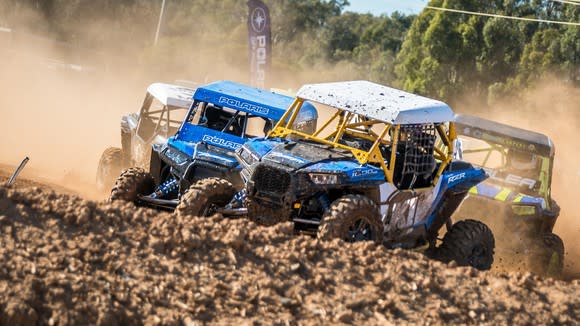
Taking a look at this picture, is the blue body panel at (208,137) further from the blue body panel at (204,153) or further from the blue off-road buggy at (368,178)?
the blue off-road buggy at (368,178)

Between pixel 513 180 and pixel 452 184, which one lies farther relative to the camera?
pixel 513 180

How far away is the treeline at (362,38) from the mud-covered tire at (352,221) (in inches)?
1134

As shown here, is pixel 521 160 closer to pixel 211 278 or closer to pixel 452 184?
pixel 452 184

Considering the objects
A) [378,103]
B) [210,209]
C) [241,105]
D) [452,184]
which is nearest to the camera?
[210,209]

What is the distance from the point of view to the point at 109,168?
15.4 meters

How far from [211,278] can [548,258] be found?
24.0 feet

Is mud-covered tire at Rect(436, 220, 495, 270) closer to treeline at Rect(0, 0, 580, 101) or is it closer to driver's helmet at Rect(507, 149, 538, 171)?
driver's helmet at Rect(507, 149, 538, 171)

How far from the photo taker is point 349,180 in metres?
9.41

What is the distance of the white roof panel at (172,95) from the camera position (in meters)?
14.8

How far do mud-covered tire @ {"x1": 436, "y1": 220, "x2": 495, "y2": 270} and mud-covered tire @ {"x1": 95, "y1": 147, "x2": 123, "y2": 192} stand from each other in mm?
6357

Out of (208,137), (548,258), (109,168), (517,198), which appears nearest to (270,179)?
(208,137)

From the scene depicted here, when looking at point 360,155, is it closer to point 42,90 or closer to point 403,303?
point 403,303

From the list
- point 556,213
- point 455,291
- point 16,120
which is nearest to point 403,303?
point 455,291

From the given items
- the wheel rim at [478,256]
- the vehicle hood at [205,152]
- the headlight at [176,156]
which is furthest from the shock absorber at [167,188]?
the wheel rim at [478,256]
